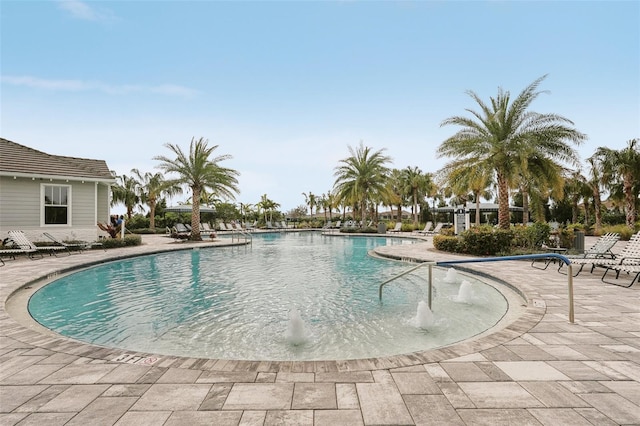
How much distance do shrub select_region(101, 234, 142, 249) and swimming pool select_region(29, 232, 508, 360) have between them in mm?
5688

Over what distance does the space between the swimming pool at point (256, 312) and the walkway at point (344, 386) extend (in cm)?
111

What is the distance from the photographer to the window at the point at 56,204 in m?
14.9

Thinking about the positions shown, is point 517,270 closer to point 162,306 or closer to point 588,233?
point 162,306

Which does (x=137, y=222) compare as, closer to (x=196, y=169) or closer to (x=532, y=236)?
(x=196, y=169)

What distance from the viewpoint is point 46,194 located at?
14922 millimetres

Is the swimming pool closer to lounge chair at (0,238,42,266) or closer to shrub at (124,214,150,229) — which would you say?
lounge chair at (0,238,42,266)

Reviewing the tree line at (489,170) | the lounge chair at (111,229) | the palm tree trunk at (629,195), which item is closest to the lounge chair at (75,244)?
the lounge chair at (111,229)

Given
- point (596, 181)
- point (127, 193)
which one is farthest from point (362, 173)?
point (127, 193)

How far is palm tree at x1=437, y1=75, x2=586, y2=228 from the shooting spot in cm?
1388

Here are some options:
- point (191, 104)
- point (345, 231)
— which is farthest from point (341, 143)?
point (191, 104)

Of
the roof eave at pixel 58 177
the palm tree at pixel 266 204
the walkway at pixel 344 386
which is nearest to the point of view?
the walkway at pixel 344 386

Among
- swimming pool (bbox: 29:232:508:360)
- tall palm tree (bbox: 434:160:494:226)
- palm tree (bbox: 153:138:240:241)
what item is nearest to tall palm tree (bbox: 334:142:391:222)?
palm tree (bbox: 153:138:240:241)

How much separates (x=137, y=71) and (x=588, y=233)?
30.4 m

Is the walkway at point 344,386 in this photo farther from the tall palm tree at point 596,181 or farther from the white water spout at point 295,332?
the tall palm tree at point 596,181
